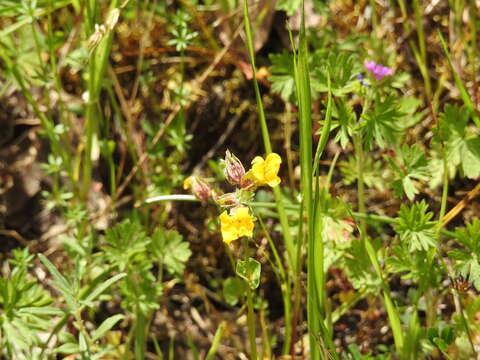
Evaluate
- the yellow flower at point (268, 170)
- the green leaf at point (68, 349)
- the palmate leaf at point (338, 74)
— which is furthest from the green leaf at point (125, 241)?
the palmate leaf at point (338, 74)

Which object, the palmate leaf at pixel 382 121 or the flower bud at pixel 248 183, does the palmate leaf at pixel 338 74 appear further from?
the flower bud at pixel 248 183

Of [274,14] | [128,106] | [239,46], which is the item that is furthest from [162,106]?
[274,14]

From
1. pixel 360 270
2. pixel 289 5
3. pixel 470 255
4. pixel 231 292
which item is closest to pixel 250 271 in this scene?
pixel 360 270

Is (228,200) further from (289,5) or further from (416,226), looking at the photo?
(289,5)

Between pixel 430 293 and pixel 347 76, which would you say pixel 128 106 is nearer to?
pixel 347 76

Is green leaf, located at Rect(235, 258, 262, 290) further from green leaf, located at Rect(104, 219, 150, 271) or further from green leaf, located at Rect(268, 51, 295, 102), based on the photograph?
green leaf, located at Rect(268, 51, 295, 102)
